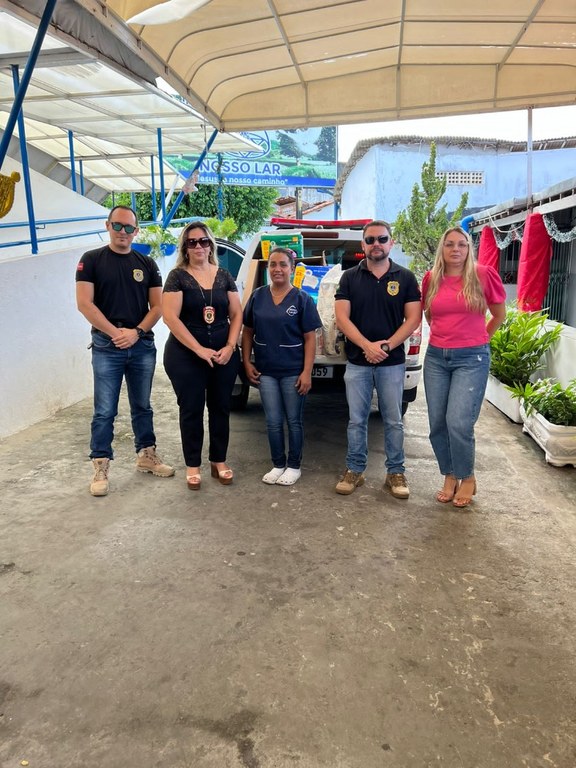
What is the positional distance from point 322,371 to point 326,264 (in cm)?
162

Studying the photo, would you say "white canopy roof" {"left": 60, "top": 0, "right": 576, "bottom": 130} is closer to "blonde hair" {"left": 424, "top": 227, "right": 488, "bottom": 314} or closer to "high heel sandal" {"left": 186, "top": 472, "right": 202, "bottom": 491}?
"blonde hair" {"left": 424, "top": 227, "right": 488, "bottom": 314}

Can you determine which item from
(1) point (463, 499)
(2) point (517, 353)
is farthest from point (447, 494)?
(2) point (517, 353)

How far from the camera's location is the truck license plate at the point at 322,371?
4734mm

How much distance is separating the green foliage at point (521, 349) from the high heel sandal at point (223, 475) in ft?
11.0

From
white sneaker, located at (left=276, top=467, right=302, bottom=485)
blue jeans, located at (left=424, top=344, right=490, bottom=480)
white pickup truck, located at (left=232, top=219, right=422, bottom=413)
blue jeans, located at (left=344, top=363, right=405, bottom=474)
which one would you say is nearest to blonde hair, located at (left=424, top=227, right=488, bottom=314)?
blue jeans, located at (left=424, top=344, right=490, bottom=480)

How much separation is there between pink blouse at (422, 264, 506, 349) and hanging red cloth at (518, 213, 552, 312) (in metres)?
3.96

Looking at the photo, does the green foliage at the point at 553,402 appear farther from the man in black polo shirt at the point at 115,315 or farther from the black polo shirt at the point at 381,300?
the man in black polo shirt at the point at 115,315

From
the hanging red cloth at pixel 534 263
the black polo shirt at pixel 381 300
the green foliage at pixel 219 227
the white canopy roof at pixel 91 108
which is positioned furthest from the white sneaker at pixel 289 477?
the green foliage at pixel 219 227

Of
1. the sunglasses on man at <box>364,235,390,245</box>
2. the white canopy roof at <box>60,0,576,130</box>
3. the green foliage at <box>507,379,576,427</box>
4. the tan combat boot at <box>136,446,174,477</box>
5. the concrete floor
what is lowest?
the concrete floor

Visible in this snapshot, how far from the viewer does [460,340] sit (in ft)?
11.9

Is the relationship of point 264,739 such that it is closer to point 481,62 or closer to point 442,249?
point 442,249

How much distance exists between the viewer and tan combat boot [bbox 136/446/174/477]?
4.37 metres

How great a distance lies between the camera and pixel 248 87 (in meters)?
5.92

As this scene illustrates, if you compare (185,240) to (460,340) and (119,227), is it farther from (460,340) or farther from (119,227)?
(460,340)
